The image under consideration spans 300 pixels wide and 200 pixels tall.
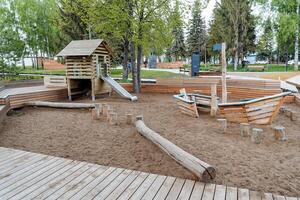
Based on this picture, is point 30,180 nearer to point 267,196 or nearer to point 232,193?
point 232,193

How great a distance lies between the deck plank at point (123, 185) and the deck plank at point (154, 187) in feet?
1.04

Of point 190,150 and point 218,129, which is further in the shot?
point 218,129

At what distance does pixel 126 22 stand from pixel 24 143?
814cm

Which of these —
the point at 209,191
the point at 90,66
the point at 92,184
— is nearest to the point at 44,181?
the point at 92,184

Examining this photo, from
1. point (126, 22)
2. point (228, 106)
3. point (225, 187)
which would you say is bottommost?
point (225, 187)

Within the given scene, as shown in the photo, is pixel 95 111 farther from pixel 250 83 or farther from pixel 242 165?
pixel 250 83

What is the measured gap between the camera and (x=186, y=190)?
303cm

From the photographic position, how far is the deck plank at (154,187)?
2.93 m

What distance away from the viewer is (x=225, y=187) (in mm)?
3086

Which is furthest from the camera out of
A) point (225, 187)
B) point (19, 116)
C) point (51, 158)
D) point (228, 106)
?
point (19, 116)

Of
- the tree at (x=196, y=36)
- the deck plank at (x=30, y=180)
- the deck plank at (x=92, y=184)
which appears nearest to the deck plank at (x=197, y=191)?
the deck plank at (x=92, y=184)

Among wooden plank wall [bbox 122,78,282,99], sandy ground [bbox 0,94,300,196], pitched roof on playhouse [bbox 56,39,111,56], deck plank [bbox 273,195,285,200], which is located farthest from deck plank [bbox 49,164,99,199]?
wooden plank wall [bbox 122,78,282,99]

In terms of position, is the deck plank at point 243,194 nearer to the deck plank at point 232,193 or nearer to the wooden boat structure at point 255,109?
the deck plank at point 232,193

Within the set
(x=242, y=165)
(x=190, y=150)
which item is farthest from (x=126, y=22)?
(x=242, y=165)
